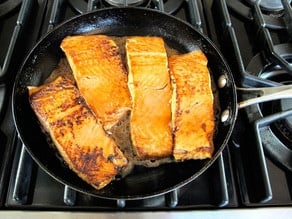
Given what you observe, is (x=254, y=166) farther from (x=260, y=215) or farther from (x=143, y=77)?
(x=143, y=77)

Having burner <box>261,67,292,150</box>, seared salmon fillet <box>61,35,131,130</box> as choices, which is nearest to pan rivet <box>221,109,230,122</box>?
burner <box>261,67,292,150</box>

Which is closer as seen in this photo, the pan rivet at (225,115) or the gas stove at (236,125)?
the gas stove at (236,125)

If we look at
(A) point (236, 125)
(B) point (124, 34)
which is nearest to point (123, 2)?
(B) point (124, 34)

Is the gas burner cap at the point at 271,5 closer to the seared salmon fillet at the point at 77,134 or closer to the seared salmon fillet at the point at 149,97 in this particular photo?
the seared salmon fillet at the point at 149,97

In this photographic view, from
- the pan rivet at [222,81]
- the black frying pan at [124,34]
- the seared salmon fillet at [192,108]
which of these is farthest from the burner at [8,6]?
the pan rivet at [222,81]

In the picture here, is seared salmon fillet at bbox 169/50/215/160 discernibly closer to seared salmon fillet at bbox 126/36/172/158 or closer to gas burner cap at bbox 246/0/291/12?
seared salmon fillet at bbox 126/36/172/158
